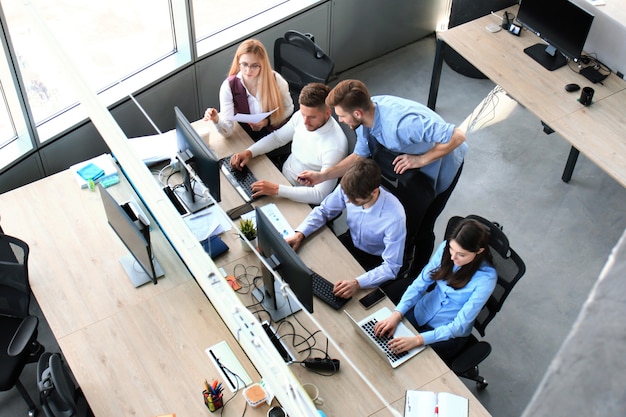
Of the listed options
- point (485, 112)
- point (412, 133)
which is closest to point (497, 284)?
point (412, 133)

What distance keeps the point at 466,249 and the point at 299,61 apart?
196 centimetres

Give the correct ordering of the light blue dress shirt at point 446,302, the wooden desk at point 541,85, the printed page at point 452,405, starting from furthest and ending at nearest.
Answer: the wooden desk at point 541,85 → the light blue dress shirt at point 446,302 → the printed page at point 452,405

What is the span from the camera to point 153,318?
10.1 feet

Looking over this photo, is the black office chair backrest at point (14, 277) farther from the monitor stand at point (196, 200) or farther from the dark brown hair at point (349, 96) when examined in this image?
the dark brown hair at point (349, 96)

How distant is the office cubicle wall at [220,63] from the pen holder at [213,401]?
2.15m

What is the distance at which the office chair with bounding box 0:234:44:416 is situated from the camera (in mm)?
3162

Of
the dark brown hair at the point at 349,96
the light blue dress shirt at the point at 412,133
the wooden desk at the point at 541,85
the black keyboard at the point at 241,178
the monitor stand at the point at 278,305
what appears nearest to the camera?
the monitor stand at the point at 278,305

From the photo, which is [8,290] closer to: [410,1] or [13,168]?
[13,168]

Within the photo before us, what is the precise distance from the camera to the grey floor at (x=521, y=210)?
3.84 metres

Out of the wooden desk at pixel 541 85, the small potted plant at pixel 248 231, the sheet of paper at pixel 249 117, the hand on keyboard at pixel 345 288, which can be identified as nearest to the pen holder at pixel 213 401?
the hand on keyboard at pixel 345 288

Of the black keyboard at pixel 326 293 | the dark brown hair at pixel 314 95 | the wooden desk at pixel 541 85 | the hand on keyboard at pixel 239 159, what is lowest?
the black keyboard at pixel 326 293

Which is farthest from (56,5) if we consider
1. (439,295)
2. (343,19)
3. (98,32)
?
(439,295)

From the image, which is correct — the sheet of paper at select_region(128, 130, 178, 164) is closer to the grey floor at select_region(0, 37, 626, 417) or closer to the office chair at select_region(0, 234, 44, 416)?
the office chair at select_region(0, 234, 44, 416)

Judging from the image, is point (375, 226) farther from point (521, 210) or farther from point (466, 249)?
point (521, 210)
